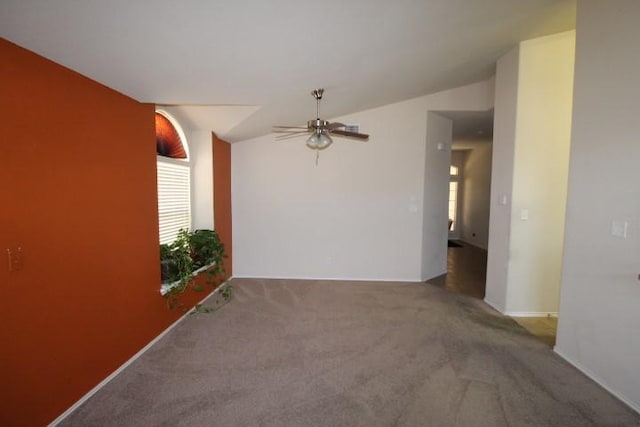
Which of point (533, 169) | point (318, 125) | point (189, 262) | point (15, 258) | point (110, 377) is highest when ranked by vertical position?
point (318, 125)

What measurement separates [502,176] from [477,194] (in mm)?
5041

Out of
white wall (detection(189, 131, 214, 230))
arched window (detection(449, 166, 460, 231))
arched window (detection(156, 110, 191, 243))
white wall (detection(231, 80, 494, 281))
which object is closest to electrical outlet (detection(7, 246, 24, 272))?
arched window (detection(156, 110, 191, 243))

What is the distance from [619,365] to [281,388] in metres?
2.46

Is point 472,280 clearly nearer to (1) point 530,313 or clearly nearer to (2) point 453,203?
(1) point 530,313

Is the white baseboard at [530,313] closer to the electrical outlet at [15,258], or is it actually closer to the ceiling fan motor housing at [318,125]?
the ceiling fan motor housing at [318,125]

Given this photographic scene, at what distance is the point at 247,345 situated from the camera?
2.74 meters

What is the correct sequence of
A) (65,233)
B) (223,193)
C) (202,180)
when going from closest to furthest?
(65,233), (202,180), (223,193)

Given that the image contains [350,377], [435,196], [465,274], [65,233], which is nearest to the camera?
[65,233]

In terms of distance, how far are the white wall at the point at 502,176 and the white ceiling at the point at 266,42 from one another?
269 mm

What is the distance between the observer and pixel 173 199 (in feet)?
11.5

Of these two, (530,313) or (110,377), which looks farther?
(530,313)

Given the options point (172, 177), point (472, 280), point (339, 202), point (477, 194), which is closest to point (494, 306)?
point (472, 280)

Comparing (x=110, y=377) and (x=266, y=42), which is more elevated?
(x=266, y=42)

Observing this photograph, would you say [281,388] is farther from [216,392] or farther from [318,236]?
[318,236]
